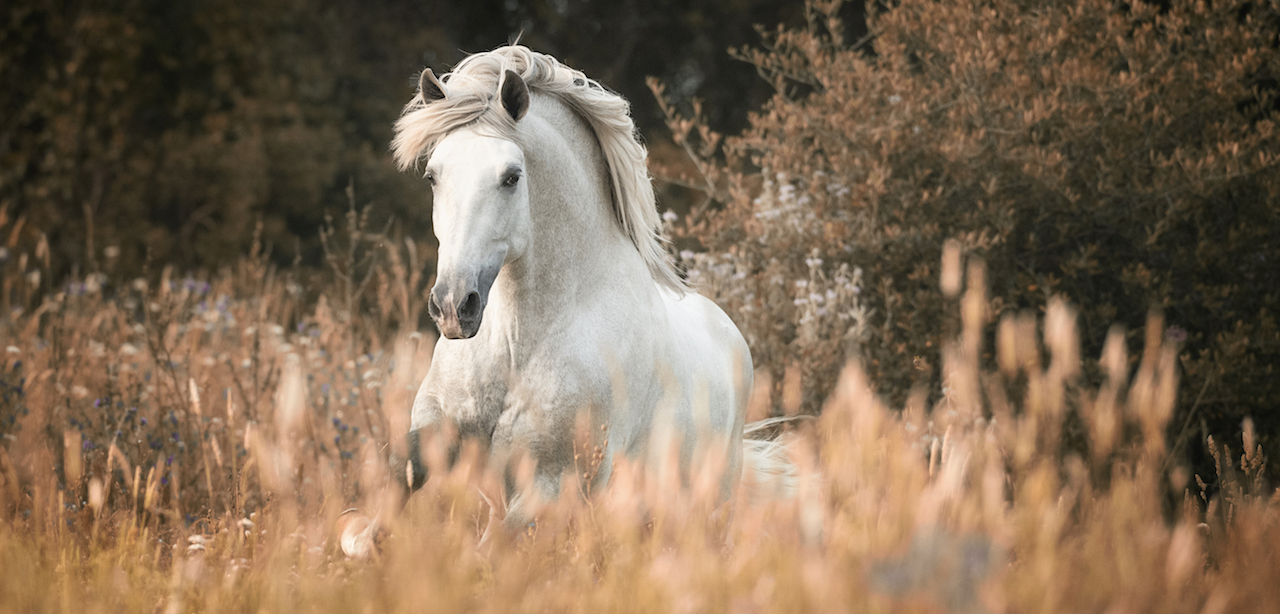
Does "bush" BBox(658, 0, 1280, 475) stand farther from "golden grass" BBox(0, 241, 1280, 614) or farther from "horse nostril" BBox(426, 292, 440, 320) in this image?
"horse nostril" BBox(426, 292, 440, 320)

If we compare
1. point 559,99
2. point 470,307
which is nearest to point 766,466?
point 559,99

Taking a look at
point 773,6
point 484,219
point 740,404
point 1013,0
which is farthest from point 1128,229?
point 773,6

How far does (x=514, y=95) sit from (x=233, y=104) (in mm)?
9512

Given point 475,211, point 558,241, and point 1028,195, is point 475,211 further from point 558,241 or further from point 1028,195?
point 1028,195

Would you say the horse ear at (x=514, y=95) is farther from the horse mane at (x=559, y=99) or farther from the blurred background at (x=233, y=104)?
the blurred background at (x=233, y=104)

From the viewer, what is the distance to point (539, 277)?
110 inches

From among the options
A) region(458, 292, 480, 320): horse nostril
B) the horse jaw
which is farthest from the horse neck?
region(458, 292, 480, 320): horse nostril

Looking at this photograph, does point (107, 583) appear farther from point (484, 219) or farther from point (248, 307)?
point (248, 307)

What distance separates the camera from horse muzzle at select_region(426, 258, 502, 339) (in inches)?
91.4

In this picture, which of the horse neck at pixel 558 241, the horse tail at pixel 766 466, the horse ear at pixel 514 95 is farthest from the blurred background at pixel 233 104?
the horse ear at pixel 514 95

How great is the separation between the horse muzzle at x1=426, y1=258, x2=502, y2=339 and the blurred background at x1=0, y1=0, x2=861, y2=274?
6060 millimetres

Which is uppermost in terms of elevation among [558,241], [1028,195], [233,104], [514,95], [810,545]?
[233,104]

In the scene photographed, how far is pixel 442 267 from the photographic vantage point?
2369 millimetres

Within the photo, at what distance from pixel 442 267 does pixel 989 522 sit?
53.6 inches
